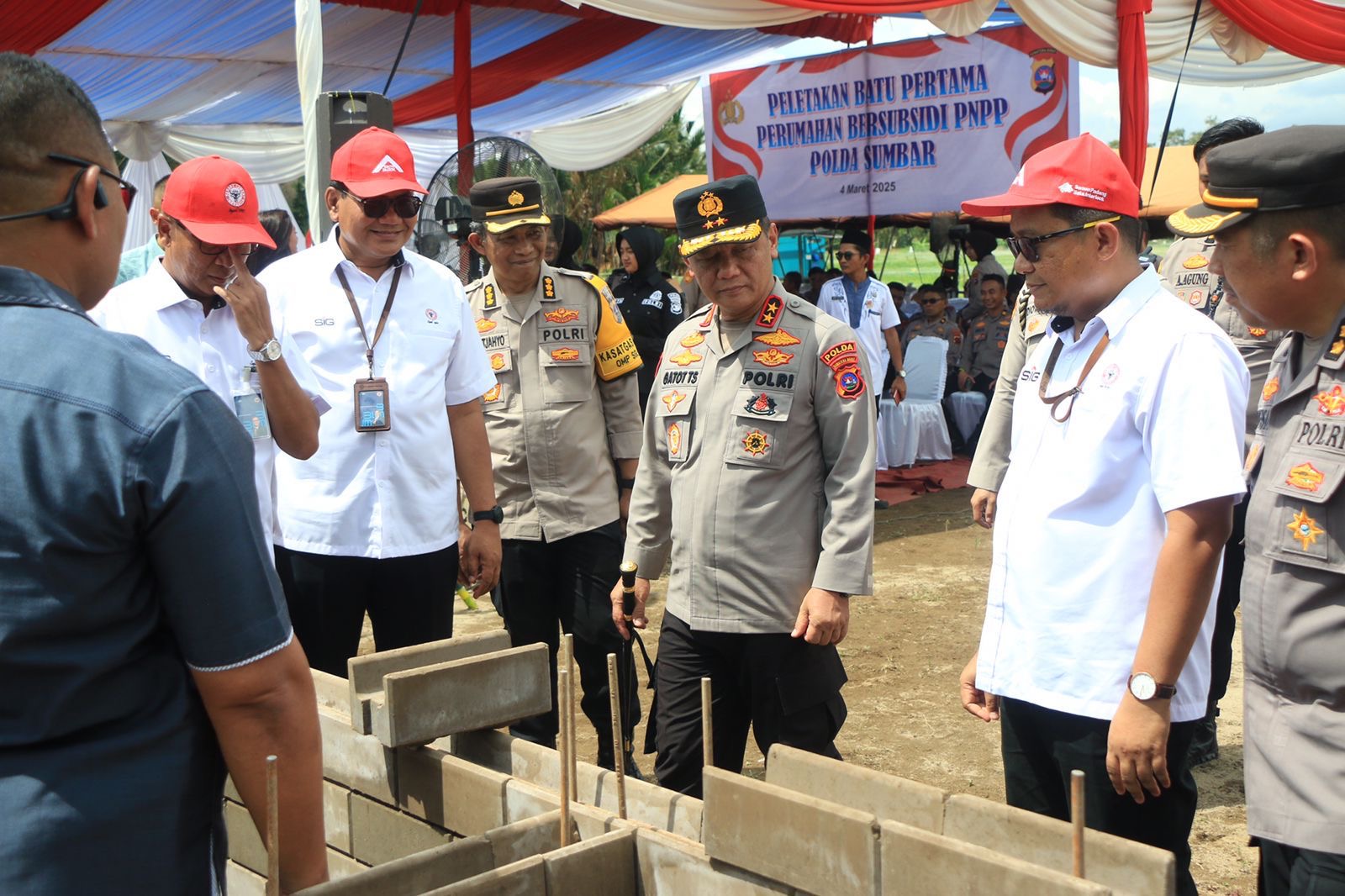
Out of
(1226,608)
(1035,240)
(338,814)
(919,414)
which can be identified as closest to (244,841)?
(338,814)

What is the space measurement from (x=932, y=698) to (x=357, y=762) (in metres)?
2.84

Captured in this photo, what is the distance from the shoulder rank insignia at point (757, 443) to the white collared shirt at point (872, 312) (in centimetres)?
648

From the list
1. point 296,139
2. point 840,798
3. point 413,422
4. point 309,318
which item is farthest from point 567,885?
point 296,139

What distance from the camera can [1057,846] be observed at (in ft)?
6.91

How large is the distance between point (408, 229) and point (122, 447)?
228 cm

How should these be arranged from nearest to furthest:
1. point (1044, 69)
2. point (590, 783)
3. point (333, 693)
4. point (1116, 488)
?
point (1116, 488), point (590, 783), point (333, 693), point (1044, 69)

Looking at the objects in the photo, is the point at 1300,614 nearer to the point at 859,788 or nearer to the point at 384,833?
the point at 859,788

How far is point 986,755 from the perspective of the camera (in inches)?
176

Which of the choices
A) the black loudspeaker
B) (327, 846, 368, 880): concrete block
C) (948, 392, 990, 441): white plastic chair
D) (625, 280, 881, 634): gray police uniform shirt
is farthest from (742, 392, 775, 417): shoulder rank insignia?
(948, 392, 990, 441): white plastic chair

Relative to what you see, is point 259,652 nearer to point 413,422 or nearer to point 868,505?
point 868,505

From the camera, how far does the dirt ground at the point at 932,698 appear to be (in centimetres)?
388

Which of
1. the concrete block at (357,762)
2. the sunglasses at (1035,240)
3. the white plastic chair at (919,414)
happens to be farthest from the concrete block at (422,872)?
the white plastic chair at (919,414)

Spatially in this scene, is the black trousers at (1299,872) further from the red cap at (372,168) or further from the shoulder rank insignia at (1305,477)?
the red cap at (372,168)

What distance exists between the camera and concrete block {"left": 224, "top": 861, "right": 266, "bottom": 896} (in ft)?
9.99
